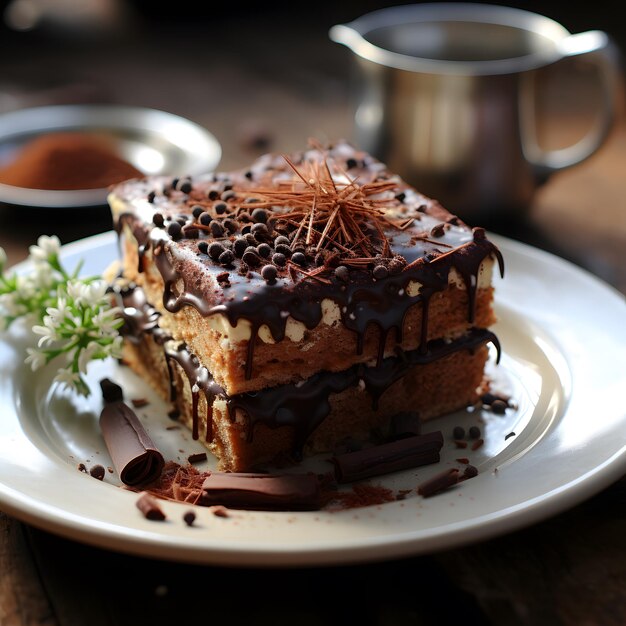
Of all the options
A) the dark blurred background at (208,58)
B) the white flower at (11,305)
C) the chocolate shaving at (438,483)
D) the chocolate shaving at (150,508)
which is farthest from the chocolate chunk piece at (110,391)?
the dark blurred background at (208,58)

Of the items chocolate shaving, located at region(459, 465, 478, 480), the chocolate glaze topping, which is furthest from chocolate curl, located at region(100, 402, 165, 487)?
chocolate shaving, located at region(459, 465, 478, 480)

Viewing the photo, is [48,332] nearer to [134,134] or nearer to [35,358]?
[35,358]

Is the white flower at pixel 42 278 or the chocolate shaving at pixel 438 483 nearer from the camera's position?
the chocolate shaving at pixel 438 483

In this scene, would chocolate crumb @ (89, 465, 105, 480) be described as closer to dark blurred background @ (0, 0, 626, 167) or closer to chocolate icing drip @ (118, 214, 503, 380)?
chocolate icing drip @ (118, 214, 503, 380)

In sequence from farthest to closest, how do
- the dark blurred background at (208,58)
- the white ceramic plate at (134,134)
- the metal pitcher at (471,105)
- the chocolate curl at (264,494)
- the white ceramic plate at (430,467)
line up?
the dark blurred background at (208,58) < the white ceramic plate at (134,134) < the metal pitcher at (471,105) < the chocolate curl at (264,494) < the white ceramic plate at (430,467)

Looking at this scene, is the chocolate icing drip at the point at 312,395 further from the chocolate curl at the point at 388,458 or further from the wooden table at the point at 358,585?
the wooden table at the point at 358,585

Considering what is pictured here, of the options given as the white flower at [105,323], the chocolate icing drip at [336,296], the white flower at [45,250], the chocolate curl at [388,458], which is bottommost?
the chocolate curl at [388,458]

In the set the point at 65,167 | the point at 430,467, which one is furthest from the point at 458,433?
the point at 65,167
